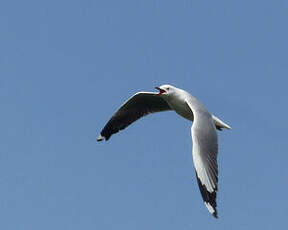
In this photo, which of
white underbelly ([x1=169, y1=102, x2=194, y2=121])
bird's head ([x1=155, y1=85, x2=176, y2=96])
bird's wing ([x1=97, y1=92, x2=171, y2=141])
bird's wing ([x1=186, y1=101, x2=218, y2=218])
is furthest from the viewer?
bird's wing ([x1=97, y1=92, x2=171, y2=141])

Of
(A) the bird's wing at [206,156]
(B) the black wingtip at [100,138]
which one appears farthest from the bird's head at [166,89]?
(B) the black wingtip at [100,138]

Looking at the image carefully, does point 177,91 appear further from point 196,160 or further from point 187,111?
point 196,160

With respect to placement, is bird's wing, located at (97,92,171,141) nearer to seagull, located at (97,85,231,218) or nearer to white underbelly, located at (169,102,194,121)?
seagull, located at (97,85,231,218)

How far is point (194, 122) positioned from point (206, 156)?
0.78 metres

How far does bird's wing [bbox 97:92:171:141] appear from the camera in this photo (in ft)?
63.1

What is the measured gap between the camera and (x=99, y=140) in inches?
806

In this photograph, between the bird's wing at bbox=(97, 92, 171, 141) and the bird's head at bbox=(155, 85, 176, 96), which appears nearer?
the bird's head at bbox=(155, 85, 176, 96)

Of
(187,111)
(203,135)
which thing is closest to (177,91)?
(187,111)

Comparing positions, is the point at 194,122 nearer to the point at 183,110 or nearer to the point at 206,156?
the point at 206,156

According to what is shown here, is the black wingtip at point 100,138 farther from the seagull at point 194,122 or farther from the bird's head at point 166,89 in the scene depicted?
the bird's head at point 166,89

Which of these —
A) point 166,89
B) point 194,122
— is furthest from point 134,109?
point 194,122

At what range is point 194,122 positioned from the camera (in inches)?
649

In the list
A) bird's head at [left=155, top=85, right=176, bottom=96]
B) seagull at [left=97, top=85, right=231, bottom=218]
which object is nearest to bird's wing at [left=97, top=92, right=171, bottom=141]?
seagull at [left=97, top=85, right=231, bottom=218]

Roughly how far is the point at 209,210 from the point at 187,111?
2.93m
